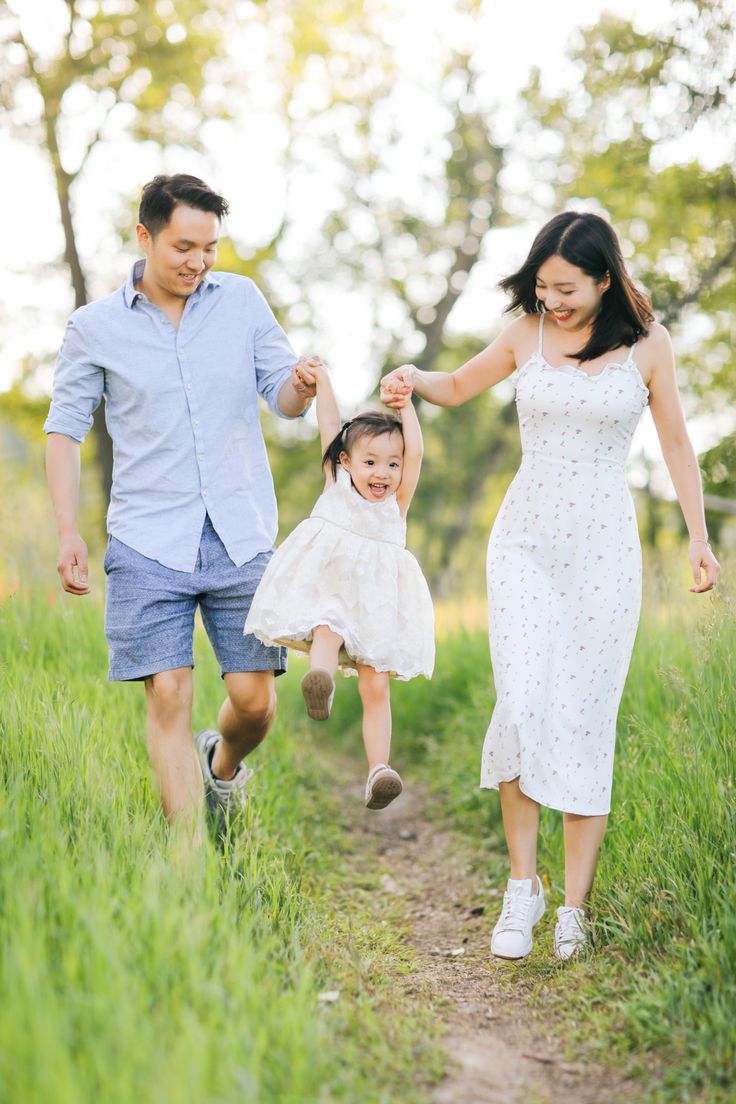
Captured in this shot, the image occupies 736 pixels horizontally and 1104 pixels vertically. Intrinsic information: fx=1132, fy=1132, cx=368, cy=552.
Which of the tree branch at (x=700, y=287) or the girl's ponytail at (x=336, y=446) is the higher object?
the tree branch at (x=700, y=287)

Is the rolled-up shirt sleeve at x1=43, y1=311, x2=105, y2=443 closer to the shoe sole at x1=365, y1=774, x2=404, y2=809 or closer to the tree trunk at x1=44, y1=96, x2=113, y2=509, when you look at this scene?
the shoe sole at x1=365, y1=774, x2=404, y2=809

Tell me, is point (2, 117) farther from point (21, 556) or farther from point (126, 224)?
point (21, 556)

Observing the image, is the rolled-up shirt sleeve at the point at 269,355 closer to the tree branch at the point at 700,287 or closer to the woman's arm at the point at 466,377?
the woman's arm at the point at 466,377

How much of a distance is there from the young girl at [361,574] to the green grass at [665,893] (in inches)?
35.3

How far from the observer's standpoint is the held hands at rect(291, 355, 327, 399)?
4113 mm

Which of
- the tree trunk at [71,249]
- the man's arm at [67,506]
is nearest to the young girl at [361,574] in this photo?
the man's arm at [67,506]

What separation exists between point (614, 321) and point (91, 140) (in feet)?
42.2

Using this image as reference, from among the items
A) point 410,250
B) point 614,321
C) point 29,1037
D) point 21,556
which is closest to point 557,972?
point 29,1037

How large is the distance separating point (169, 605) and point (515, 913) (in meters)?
1.58

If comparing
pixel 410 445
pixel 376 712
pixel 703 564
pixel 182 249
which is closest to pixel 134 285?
pixel 182 249

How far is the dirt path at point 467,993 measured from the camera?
278 centimetres

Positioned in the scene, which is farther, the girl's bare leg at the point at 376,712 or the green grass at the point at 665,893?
the girl's bare leg at the point at 376,712

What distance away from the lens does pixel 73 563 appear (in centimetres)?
393

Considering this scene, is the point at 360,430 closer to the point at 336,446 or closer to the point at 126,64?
the point at 336,446
